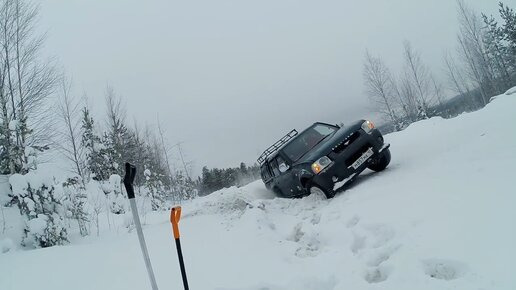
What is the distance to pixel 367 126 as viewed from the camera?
289 inches

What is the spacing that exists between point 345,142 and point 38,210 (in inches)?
284

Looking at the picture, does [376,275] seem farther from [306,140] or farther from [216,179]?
[216,179]

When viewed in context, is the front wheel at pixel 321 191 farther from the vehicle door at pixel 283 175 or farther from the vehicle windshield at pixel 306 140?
the vehicle windshield at pixel 306 140

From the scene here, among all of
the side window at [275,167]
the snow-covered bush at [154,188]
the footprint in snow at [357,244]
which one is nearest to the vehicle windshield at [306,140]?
the side window at [275,167]

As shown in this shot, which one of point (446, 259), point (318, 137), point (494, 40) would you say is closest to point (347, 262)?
point (446, 259)

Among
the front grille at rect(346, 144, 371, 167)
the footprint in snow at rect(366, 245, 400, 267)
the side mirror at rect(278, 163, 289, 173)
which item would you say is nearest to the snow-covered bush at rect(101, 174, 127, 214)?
the side mirror at rect(278, 163, 289, 173)

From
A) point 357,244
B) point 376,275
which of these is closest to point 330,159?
point 357,244

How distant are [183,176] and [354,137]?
35.5 metres

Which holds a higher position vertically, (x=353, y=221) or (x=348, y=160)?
(x=348, y=160)

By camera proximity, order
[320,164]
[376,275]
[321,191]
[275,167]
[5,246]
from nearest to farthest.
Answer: [376,275]
[5,246]
[320,164]
[321,191]
[275,167]

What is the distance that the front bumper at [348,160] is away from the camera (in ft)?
22.0

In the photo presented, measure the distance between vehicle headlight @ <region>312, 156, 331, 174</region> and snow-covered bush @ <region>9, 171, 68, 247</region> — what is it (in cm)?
600

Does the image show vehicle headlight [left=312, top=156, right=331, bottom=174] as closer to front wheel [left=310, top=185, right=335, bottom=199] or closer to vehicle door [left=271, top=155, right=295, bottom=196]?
front wheel [left=310, top=185, right=335, bottom=199]

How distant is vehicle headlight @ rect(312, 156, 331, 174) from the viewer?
673 centimetres
